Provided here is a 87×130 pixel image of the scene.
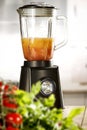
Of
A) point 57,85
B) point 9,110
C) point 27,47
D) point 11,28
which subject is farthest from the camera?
point 11,28

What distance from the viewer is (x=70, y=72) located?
9.96ft

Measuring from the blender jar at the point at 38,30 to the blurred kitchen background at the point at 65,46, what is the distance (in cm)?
151

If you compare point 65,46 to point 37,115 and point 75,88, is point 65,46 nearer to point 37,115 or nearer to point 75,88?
point 75,88

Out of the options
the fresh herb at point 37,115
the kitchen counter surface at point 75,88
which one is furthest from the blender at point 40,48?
the kitchen counter surface at point 75,88

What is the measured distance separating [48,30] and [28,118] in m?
0.90

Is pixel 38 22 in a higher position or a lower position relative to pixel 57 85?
higher

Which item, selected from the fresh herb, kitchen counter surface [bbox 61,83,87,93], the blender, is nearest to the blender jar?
the blender

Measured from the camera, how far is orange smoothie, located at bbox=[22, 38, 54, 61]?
1376 mm

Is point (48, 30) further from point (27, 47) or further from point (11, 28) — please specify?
point (11, 28)

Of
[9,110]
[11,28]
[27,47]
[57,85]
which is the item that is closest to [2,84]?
[9,110]

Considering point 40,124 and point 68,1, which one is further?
point 68,1

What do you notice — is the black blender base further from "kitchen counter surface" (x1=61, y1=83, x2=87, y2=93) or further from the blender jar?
"kitchen counter surface" (x1=61, y1=83, x2=87, y2=93)

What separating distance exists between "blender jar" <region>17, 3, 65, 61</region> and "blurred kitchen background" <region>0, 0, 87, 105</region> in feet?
4.95

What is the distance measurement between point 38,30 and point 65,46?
1538 mm
